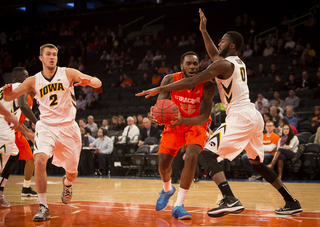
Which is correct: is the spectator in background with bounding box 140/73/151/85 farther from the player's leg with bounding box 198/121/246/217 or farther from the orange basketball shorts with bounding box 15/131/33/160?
the player's leg with bounding box 198/121/246/217

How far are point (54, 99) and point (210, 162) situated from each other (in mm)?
2007

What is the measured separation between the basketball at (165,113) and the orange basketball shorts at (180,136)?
1.45 feet

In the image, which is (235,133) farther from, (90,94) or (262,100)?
(90,94)

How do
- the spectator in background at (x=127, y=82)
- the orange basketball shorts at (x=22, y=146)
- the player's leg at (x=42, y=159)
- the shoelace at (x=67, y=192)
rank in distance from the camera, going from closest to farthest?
1. the player's leg at (x=42, y=159)
2. the shoelace at (x=67, y=192)
3. the orange basketball shorts at (x=22, y=146)
4. the spectator in background at (x=127, y=82)

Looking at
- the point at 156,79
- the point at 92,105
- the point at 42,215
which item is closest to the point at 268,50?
the point at 156,79

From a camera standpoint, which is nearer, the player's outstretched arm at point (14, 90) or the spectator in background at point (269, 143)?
the player's outstretched arm at point (14, 90)

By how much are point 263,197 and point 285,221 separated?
2248 millimetres

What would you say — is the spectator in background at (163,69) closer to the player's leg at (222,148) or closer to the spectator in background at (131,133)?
the spectator in background at (131,133)

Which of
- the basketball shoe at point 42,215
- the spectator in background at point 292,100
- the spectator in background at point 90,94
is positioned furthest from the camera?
the spectator in background at point 90,94

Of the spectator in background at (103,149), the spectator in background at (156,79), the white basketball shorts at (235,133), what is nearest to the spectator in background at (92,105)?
the spectator in background at (156,79)

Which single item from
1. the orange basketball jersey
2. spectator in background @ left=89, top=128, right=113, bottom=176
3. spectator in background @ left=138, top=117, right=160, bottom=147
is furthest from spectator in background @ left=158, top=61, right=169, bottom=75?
the orange basketball jersey

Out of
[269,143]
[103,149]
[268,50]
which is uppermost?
[268,50]

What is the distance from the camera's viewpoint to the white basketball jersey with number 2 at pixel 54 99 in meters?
4.25

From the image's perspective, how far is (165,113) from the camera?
3791mm
